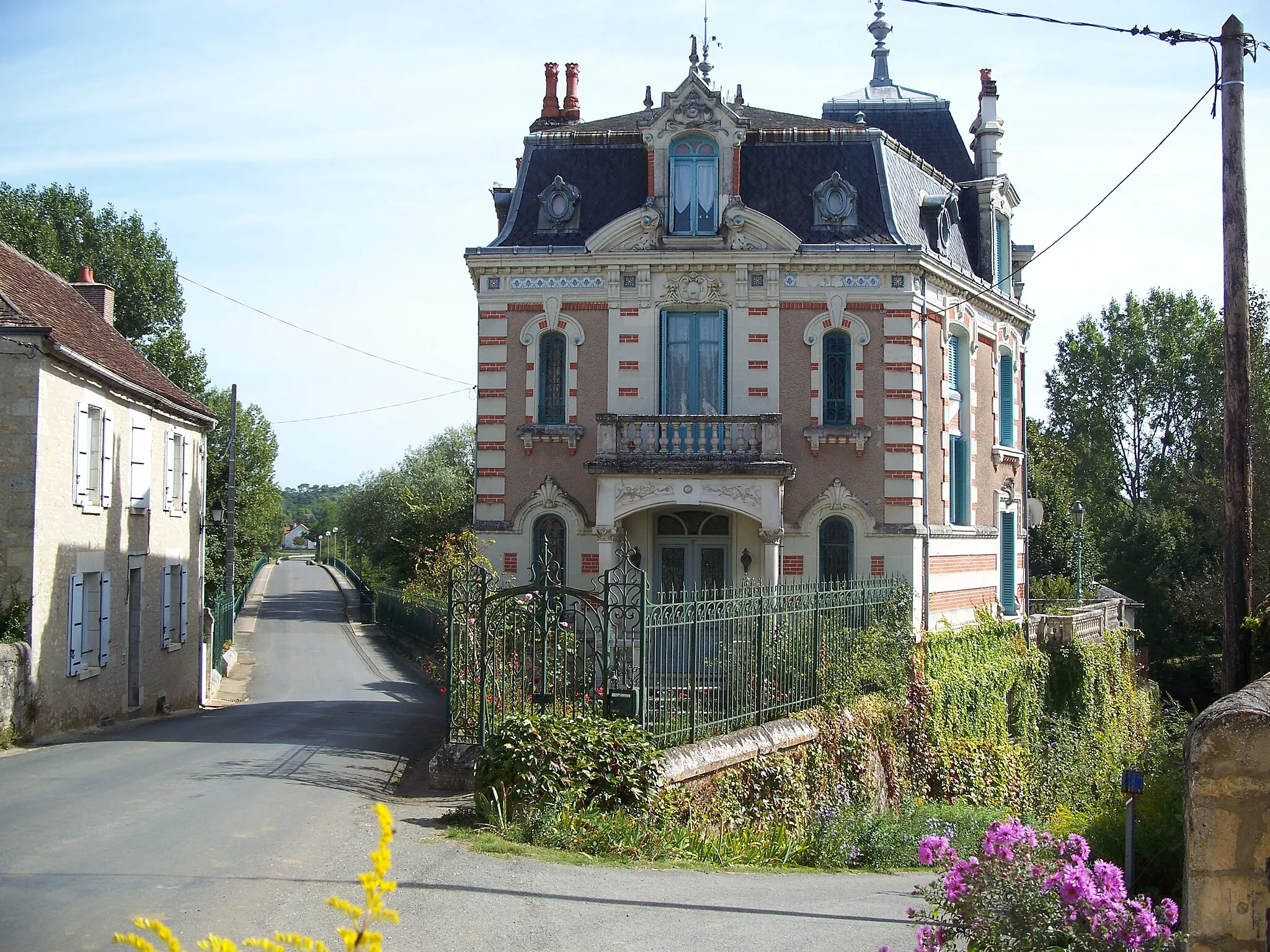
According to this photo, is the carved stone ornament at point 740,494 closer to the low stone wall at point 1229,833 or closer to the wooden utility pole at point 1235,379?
the wooden utility pole at point 1235,379

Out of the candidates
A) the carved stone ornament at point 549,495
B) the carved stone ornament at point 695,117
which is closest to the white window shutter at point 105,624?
the carved stone ornament at point 549,495

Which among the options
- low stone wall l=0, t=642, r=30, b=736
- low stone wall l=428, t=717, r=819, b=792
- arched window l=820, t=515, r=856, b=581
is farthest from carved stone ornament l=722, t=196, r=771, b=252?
low stone wall l=0, t=642, r=30, b=736

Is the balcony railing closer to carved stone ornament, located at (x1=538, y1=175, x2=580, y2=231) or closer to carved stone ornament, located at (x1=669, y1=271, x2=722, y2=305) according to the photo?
carved stone ornament, located at (x1=669, y1=271, x2=722, y2=305)

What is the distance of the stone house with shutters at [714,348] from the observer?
2150 centimetres

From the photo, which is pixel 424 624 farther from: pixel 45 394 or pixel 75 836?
pixel 75 836

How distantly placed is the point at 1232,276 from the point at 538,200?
13.8 meters

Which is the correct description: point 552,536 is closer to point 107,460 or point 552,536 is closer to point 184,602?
point 107,460

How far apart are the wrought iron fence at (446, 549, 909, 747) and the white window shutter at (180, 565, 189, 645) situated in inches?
565

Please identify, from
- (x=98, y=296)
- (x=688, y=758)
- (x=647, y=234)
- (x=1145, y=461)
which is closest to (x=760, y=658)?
(x=688, y=758)

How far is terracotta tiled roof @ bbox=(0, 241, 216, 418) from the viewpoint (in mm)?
18547

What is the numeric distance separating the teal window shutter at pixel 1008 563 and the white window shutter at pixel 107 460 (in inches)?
695

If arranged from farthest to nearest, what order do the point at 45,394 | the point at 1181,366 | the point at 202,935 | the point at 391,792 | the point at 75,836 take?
the point at 1181,366 < the point at 45,394 < the point at 391,792 < the point at 75,836 < the point at 202,935

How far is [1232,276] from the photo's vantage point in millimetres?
11312

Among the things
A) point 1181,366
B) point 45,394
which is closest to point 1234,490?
point 45,394
